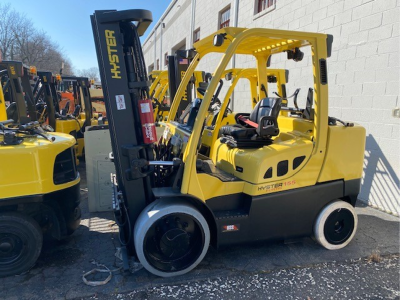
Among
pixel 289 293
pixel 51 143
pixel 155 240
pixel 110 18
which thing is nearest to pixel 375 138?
pixel 289 293

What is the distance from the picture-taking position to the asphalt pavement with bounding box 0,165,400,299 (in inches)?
112

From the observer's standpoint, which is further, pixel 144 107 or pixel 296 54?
pixel 296 54

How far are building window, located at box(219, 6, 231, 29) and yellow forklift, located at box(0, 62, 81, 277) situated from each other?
31.0 feet

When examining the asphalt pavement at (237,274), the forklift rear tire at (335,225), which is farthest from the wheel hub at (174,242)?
the forklift rear tire at (335,225)

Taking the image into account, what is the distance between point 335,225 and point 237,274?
1416 mm

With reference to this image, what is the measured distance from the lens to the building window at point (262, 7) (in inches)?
315

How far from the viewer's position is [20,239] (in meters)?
2.99

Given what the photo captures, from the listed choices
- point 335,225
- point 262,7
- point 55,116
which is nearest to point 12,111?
point 55,116

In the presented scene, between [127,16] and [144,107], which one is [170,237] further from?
[127,16]

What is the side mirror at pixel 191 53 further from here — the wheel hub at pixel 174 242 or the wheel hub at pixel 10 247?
the wheel hub at pixel 10 247

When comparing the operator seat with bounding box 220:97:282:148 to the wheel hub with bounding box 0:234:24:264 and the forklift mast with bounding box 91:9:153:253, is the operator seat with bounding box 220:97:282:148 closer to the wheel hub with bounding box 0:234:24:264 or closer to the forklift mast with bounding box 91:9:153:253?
the forklift mast with bounding box 91:9:153:253

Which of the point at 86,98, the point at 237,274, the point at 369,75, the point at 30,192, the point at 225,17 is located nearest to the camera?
the point at 30,192

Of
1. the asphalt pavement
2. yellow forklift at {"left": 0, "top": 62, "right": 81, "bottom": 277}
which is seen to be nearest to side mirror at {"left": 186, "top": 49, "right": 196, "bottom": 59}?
yellow forklift at {"left": 0, "top": 62, "right": 81, "bottom": 277}

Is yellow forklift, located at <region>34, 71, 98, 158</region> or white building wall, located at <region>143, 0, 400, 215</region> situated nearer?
white building wall, located at <region>143, 0, 400, 215</region>
